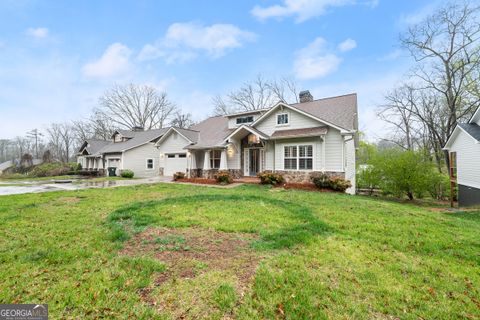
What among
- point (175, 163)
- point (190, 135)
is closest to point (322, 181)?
point (190, 135)

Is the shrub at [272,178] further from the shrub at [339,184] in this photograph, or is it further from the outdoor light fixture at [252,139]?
the outdoor light fixture at [252,139]

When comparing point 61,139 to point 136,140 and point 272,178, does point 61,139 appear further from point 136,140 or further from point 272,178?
point 272,178

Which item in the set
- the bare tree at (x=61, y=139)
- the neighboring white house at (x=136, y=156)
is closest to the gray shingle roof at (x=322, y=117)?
the neighboring white house at (x=136, y=156)

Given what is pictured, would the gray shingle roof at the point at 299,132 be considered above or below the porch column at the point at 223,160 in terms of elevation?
above

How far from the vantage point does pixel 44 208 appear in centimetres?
716

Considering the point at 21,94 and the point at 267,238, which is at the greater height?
the point at 21,94

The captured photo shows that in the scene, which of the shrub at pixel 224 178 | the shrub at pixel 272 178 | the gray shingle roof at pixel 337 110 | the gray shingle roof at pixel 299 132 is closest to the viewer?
the gray shingle roof at pixel 299 132

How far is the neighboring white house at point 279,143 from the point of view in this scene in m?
13.3

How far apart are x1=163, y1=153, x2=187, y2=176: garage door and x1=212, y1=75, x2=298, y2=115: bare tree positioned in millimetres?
16352

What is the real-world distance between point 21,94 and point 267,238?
3630cm

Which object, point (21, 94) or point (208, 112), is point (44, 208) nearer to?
point (21, 94)

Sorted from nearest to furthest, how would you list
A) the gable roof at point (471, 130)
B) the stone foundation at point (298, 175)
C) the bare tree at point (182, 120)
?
1. the gable roof at point (471, 130)
2. the stone foundation at point (298, 175)
3. the bare tree at point (182, 120)

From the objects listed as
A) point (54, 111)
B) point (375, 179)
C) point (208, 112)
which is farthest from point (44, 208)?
point (54, 111)

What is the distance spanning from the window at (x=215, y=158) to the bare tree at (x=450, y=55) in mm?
19960
